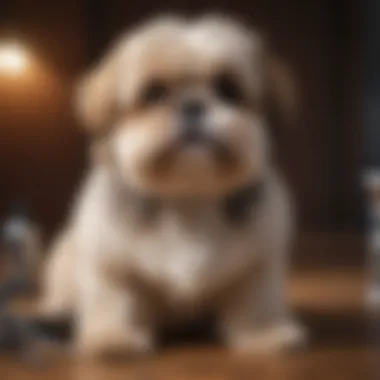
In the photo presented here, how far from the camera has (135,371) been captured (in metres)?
1.10

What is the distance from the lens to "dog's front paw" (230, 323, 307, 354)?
1186 mm

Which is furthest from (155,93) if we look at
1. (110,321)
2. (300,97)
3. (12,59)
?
(12,59)

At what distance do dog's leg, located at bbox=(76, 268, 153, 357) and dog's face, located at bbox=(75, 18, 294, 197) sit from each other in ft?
0.41

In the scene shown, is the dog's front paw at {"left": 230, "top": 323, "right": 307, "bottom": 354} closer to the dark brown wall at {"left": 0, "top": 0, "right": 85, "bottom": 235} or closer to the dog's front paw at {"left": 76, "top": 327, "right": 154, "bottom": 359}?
the dog's front paw at {"left": 76, "top": 327, "right": 154, "bottom": 359}

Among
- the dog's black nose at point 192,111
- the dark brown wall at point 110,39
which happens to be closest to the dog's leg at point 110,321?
the dog's black nose at point 192,111

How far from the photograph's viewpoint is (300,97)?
Result: 194cm

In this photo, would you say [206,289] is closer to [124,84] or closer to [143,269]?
[143,269]

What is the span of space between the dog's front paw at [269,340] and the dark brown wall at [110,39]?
0.94 meters

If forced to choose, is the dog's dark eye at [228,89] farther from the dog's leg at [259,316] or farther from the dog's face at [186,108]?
the dog's leg at [259,316]

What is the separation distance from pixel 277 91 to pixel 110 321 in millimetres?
349

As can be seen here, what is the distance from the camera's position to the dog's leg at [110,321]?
116 cm

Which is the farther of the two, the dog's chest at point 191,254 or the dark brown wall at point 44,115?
the dark brown wall at point 44,115

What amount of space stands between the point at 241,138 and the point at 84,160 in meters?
1.13

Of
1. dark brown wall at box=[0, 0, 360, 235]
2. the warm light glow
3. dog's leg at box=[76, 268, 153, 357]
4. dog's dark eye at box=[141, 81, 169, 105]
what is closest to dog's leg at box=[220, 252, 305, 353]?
dog's leg at box=[76, 268, 153, 357]
